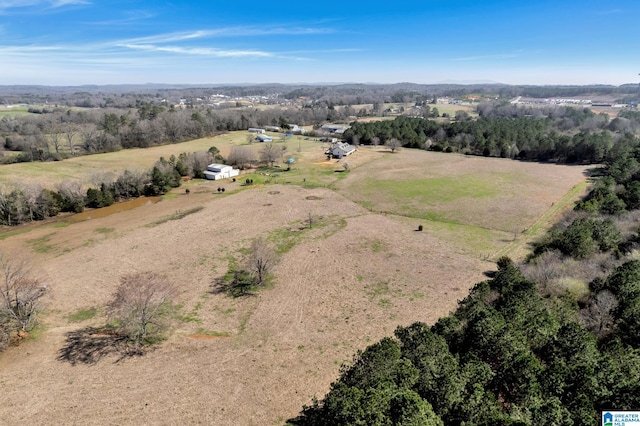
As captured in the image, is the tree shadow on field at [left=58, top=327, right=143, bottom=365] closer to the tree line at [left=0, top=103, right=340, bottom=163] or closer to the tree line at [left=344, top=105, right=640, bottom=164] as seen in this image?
the tree line at [left=0, top=103, right=340, bottom=163]

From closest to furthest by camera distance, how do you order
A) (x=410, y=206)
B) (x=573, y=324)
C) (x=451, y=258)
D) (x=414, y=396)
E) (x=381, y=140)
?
1. (x=414, y=396)
2. (x=573, y=324)
3. (x=451, y=258)
4. (x=410, y=206)
5. (x=381, y=140)

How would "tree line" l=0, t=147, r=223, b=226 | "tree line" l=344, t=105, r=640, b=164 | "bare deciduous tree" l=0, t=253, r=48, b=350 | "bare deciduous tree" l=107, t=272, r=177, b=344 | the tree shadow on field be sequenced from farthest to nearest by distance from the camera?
"tree line" l=344, t=105, r=640, b=164
"tree line" l=0, t=147, r=223, b=226
"bare deciduous tree" l=107, t=272, r=177, b=344
"bare deciduous tree" l=0, t=253, r=48, b=350
the tree shadow on field

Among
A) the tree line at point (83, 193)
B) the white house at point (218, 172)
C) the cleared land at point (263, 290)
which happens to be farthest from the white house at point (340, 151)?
the tree line at point (83, 193)

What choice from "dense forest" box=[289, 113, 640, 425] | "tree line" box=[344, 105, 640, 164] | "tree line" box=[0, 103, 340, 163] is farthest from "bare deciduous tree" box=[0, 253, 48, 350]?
"tree line" box=[344, 105, 640, 164]

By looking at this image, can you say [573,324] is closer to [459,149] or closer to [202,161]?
[202,161]

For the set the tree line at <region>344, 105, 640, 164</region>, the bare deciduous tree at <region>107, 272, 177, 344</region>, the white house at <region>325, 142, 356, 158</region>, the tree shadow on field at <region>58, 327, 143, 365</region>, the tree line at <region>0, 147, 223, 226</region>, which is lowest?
the tree shadow on field at <region>58, 327, 143, 365</region>

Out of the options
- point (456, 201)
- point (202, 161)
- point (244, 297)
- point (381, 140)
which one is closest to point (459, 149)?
point (381, 140)
